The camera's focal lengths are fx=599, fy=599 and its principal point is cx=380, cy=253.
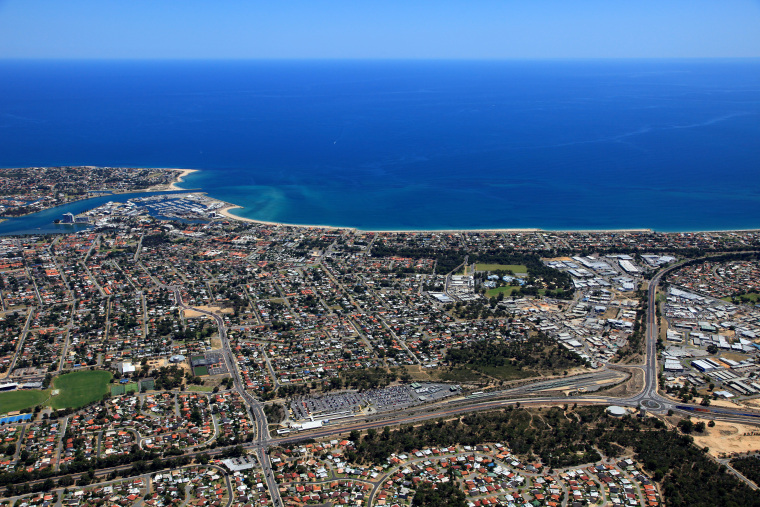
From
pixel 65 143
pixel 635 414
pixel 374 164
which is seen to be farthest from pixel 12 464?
pixel 65 143

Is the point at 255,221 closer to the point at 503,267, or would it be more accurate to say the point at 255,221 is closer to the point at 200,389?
the point at 503,267

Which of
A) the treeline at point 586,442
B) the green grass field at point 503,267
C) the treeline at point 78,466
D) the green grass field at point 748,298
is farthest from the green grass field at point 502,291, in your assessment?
the treeline at point 78,466

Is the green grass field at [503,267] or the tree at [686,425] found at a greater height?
the green grass field at [503,267]

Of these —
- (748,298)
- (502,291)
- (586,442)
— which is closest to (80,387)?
(586,442)

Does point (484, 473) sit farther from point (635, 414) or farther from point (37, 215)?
point (37, 215)

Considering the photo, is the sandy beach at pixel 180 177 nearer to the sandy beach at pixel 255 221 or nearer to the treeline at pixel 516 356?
the sandy beach at pixel 255 221

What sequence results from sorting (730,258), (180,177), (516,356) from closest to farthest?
1. (516,356)
2. (730,258)
3. (180,177)
